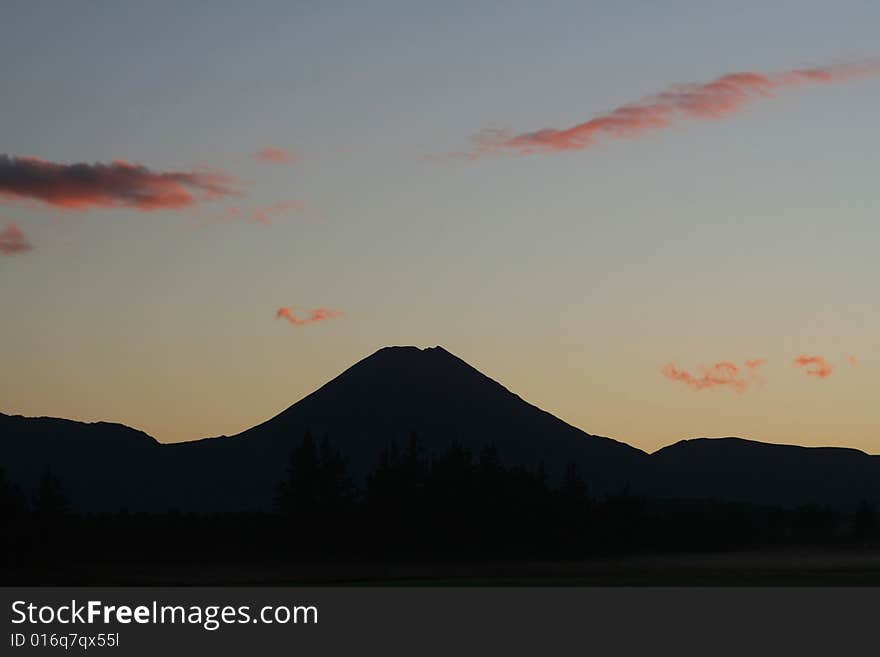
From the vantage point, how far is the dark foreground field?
96938 mm

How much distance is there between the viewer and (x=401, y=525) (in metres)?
169

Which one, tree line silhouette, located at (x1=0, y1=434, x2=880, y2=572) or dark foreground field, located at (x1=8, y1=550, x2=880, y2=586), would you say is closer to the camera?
dark foreground field, located at (x1=8, y1=550, x2=880, y2=586)

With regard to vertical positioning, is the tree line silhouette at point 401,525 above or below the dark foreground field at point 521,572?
above

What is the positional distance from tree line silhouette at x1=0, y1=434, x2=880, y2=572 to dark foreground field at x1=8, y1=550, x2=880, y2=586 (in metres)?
10.5

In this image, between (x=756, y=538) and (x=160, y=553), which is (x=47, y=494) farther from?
(x=756, y=538)

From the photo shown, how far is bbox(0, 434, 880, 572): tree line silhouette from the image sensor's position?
6073 inches

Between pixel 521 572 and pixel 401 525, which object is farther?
pixel 401 525

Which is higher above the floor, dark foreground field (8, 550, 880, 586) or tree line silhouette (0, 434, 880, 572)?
tree line silhouette (0, 434, 880, 572)

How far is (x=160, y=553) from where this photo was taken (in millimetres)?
148875

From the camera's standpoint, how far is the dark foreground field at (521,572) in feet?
318

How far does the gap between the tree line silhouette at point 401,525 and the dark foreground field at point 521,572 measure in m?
10.5

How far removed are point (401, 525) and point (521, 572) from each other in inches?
2003
